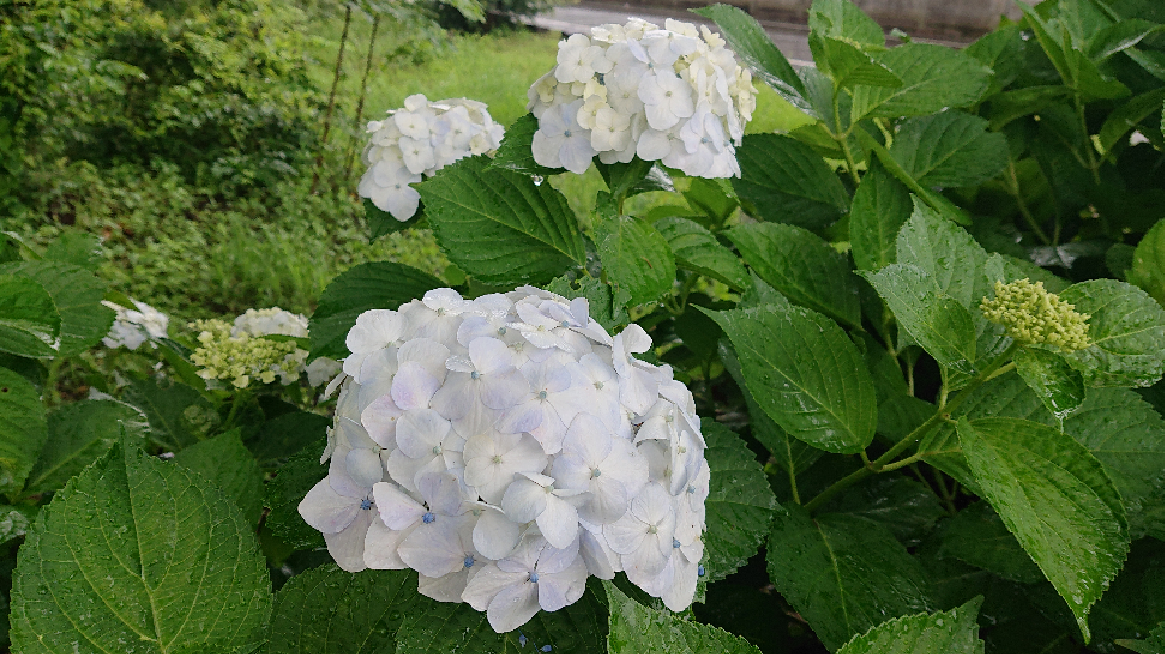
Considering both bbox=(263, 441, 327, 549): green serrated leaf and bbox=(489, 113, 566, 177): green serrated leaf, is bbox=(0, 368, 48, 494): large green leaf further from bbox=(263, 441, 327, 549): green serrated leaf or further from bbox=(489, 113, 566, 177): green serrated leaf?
bbox=(489, 113, 566, 177): green serrated leaf

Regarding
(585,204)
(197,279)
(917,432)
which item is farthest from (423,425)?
(585,204)

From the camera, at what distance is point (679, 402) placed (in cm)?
54

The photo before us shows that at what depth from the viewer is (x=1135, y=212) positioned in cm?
104

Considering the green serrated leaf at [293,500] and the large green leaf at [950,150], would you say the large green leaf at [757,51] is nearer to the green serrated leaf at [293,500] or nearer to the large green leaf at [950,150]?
the large green leaf at [950,150]

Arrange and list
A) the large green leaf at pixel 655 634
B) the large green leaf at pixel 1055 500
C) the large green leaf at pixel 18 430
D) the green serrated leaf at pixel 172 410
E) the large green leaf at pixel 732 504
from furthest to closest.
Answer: the green serrated leaf at pixel 172 410
the large green leaf at pixel 18 430
the large green leaf at pixel 732 504
the large green leaf at pixel 1055 500
the large green leaf at pixel 655 634

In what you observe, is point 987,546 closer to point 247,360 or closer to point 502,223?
point 502,223

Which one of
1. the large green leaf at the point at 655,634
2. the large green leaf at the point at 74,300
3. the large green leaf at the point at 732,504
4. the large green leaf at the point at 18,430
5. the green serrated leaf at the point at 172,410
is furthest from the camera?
the green serrated leaf at the point at 172,410

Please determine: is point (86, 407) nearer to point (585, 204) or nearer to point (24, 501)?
point (24, 501)

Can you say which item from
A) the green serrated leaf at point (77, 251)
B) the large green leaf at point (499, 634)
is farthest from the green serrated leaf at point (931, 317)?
the green serrated leaf at point (77, 251)

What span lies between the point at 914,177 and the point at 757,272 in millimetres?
310

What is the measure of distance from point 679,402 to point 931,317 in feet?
0.84

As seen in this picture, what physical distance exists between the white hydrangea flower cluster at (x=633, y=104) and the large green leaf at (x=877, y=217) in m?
0.19

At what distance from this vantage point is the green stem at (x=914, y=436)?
0.66 meters

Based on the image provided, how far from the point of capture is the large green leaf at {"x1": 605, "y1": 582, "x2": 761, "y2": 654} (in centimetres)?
43
